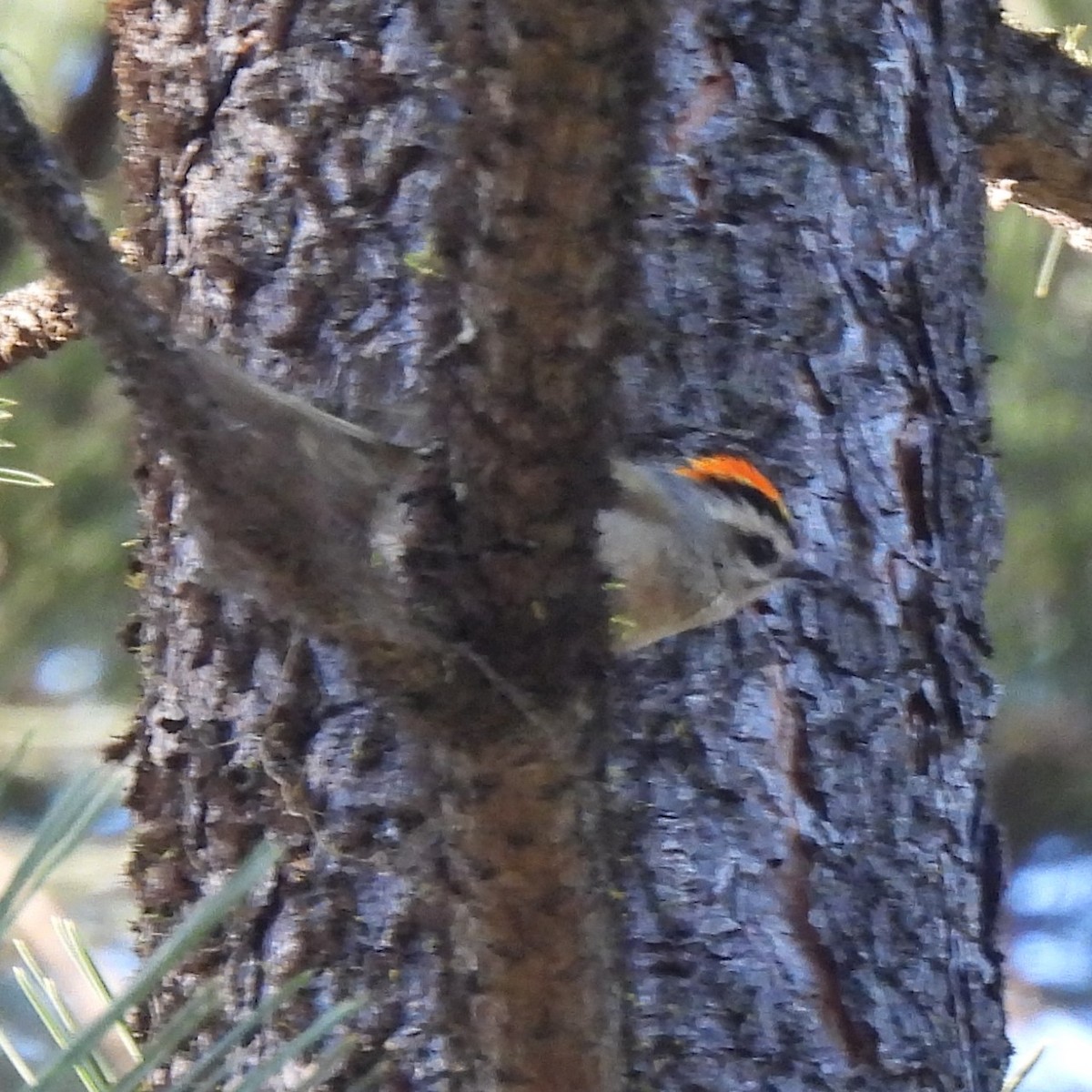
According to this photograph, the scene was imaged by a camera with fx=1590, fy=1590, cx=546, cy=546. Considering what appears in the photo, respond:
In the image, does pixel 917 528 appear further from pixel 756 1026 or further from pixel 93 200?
pixel 93 200

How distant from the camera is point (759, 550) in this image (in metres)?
1.54

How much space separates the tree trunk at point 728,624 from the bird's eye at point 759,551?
1.7 inches

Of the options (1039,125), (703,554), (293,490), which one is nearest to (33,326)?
(703,554)

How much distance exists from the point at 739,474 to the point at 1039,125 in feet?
2.47

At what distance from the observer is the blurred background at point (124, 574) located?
106 inches

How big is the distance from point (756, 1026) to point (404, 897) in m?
0.32

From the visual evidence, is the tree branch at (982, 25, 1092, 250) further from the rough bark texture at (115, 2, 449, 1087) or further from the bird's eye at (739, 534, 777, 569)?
the rough bark texture at (115, 2, 449, 1087)

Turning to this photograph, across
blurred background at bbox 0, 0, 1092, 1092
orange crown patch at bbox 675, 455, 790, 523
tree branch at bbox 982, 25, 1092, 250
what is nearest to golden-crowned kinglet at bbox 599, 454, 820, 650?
orange crown patch at bbox 675, 455, 790, 523

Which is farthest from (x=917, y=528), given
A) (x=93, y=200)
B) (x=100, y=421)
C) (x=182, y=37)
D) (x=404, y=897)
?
(x=100, y=421)

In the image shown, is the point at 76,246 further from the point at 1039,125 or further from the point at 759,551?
the point at 1039,125

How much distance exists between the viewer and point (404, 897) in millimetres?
1366

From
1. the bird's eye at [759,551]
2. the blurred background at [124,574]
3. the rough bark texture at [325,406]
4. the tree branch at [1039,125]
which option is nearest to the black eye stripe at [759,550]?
the bird's eye at [759,551]

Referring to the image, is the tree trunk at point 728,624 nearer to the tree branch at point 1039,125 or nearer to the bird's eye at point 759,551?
the bird's eye at point 759,551

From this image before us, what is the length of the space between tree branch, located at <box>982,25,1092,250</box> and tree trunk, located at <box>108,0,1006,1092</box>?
0.20 meters
